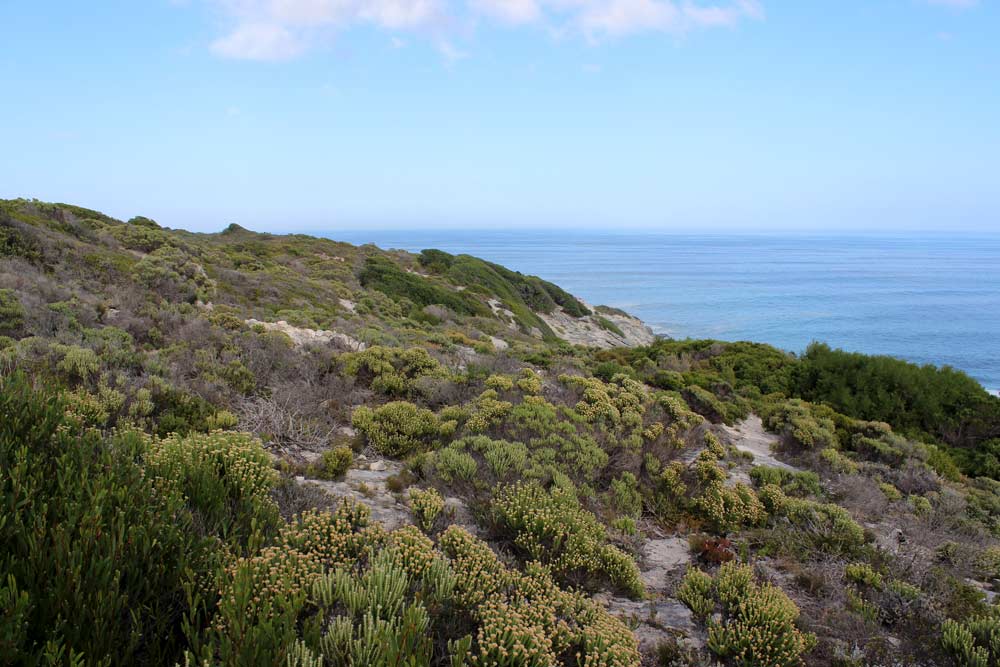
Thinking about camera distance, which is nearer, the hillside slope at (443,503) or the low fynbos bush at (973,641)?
the hillside slope at (443,503)

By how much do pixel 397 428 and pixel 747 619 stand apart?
4838 millimetres

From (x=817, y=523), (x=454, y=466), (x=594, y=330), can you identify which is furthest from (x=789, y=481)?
(x=594, y=330)

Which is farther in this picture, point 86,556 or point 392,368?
point 392,368

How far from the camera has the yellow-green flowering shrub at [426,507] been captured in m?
4.86

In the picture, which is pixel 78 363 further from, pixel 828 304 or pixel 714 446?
pixel 828 304

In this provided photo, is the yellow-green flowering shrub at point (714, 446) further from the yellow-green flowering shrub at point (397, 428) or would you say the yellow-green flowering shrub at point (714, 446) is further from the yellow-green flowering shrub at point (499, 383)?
the yellow-green flowering shrub at point (397, 428)

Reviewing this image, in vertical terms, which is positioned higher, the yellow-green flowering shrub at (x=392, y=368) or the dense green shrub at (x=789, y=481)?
the yellow-green flowering shrub at (x=392, y=368)

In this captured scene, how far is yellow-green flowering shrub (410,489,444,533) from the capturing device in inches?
191

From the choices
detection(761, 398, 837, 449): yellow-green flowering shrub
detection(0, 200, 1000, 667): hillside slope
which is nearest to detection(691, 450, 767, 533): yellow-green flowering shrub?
detection(0, 200, 1000, 667): hillside slope

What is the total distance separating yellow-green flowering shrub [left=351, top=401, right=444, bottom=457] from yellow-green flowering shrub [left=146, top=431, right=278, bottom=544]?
2.39 m

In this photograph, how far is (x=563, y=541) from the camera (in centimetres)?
505

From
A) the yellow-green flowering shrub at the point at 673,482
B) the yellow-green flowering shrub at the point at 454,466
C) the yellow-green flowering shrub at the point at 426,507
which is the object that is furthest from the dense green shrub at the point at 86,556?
the yellow-green flowering shrub at the point at 673,482

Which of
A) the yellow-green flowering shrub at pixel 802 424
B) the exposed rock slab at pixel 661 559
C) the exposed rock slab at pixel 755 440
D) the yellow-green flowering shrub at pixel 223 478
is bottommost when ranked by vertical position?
the exposed rock slab at pixel 755 440

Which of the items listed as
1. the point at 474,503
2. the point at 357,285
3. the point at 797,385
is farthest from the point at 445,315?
the point at 474,503
